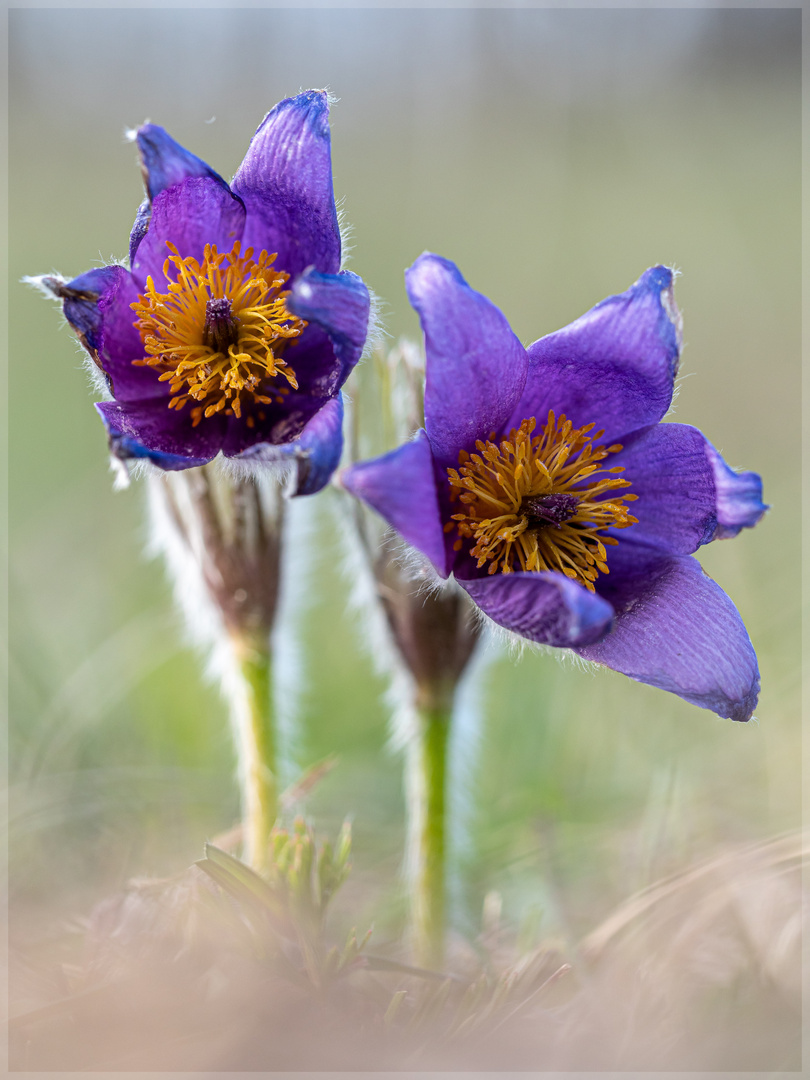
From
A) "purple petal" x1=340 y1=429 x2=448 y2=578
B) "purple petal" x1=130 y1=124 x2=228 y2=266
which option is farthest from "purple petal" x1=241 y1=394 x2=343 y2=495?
"purple petal" x1=130 y1=124 x2=228 y2=266

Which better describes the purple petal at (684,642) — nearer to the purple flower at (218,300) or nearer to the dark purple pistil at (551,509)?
the dark purple pistil at (551,509)

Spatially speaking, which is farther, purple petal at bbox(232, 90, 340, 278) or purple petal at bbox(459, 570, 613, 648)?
purple petal at bbox(232, 90, 340, 278)

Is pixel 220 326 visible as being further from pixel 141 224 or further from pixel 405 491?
pixel 405 491

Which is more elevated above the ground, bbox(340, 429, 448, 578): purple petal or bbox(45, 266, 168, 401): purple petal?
bbox(45, 266, 168, 401): purple petal

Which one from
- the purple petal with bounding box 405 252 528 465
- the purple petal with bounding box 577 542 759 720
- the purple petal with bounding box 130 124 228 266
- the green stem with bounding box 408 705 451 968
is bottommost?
the green stem with bounding box 408 705 451 968

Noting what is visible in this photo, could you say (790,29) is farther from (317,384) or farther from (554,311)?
(317,384)

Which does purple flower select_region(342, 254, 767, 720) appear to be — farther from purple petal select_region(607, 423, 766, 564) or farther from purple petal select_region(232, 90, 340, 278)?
purple petal select_region(232, 90, 340, 278)

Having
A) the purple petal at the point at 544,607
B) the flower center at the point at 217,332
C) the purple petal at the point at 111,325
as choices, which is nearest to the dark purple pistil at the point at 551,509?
the purple petal at the point at 544,607
